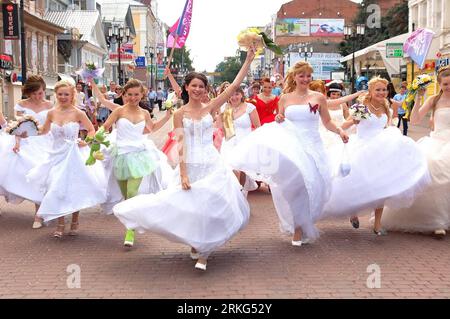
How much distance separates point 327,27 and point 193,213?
4595 inches

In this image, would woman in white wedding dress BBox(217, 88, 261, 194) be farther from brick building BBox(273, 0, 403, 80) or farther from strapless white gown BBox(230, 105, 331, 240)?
brick building BBox(273, 0, 403, 80)

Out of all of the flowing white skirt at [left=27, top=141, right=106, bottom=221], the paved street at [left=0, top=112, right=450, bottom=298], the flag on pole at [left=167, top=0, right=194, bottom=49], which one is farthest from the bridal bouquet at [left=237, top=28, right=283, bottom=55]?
the flag on pole at [left=167, top=0, right=194, bottom=49]

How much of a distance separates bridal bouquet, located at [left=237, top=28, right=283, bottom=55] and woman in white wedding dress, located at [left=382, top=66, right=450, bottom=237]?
2.77 m

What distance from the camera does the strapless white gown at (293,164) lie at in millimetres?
7141

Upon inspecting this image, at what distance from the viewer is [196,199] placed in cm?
629

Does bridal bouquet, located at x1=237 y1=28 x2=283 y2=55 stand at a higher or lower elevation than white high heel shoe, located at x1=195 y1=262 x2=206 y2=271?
higher

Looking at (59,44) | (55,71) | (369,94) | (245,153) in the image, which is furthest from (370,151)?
(59,44)

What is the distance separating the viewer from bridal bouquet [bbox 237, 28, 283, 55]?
21.4 feet

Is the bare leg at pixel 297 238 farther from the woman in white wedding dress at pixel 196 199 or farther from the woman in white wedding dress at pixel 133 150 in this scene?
the woman in white wedding dress at pixel 133 150

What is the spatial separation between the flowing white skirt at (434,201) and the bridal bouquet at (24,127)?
4.95m

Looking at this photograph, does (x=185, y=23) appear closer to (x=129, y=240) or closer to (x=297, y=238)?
(x=129, y=240)

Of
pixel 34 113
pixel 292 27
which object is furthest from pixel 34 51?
pixel 292 27
